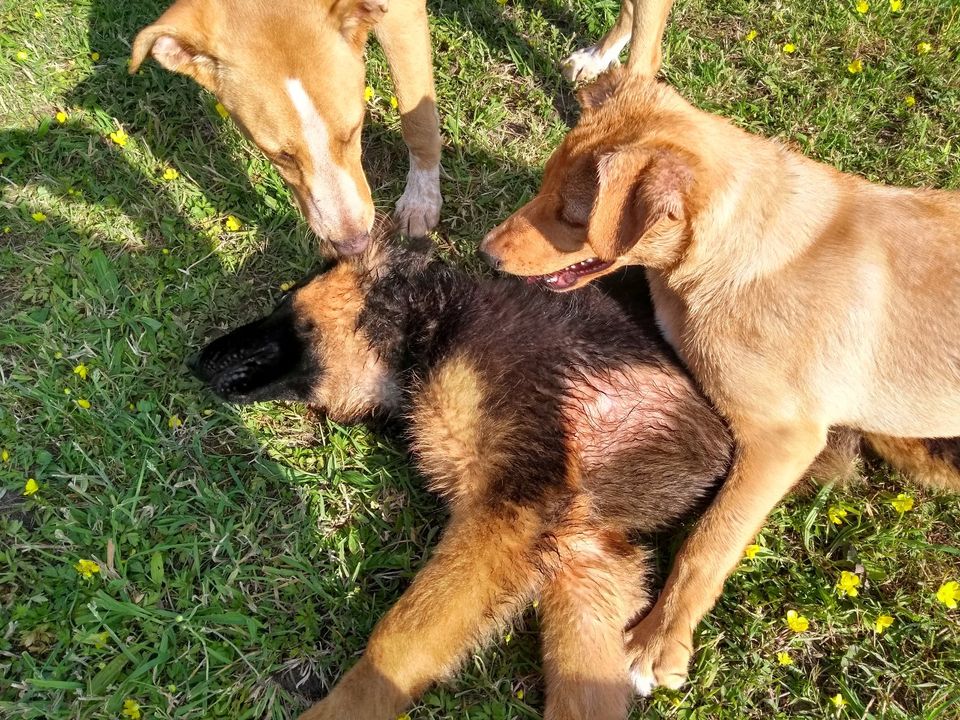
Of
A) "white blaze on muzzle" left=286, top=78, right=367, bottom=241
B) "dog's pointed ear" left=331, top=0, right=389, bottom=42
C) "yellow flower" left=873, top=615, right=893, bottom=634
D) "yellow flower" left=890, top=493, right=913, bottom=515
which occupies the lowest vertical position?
"yellow flower" left=873, top=615, right=893, bottom=634

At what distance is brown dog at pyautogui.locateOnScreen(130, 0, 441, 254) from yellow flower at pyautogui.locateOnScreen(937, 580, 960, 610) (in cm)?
318

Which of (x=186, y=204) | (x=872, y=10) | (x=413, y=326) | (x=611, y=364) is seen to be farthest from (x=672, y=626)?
(x=872, y=10)

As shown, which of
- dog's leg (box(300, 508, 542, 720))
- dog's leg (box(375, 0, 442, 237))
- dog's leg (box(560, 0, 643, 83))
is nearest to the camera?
dog's leg (box(300, 508, 542, 720))

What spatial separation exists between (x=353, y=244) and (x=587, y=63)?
7.04ft

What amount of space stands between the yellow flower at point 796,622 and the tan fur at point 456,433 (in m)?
1.55

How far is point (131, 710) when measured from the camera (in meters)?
2.95

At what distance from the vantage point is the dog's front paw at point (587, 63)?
433 centimetres

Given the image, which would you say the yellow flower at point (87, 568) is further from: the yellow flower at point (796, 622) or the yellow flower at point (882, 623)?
the yellow flower at point (882, 623)

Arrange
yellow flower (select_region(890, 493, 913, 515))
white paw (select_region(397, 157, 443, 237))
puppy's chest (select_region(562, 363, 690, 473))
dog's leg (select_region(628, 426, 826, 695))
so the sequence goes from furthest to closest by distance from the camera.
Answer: white paw (select_region(397, 157, 443, 237))
yellow flower (select_region(890, 493, 913, 515))
puppy's chest (select_region(562, 363, 690, 473))
dog's leg (select_region(628, 426, 826, 695))

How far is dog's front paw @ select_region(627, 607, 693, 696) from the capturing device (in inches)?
114

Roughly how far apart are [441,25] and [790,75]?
235 cm

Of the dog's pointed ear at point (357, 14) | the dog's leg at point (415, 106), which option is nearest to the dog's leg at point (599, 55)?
the dog's leg at point (415, 106)

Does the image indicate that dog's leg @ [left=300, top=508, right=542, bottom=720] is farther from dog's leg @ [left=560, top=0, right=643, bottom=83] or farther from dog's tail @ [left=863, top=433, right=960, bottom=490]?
dog's leg @ [left=560, top=0, right=643, bottom=83]

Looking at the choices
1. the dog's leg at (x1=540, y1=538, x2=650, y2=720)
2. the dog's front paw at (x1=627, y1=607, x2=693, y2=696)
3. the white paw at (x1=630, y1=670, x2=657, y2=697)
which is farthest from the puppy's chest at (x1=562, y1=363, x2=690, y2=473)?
the white paw at (x1=630, y1=670, x2=657, y2=697)
